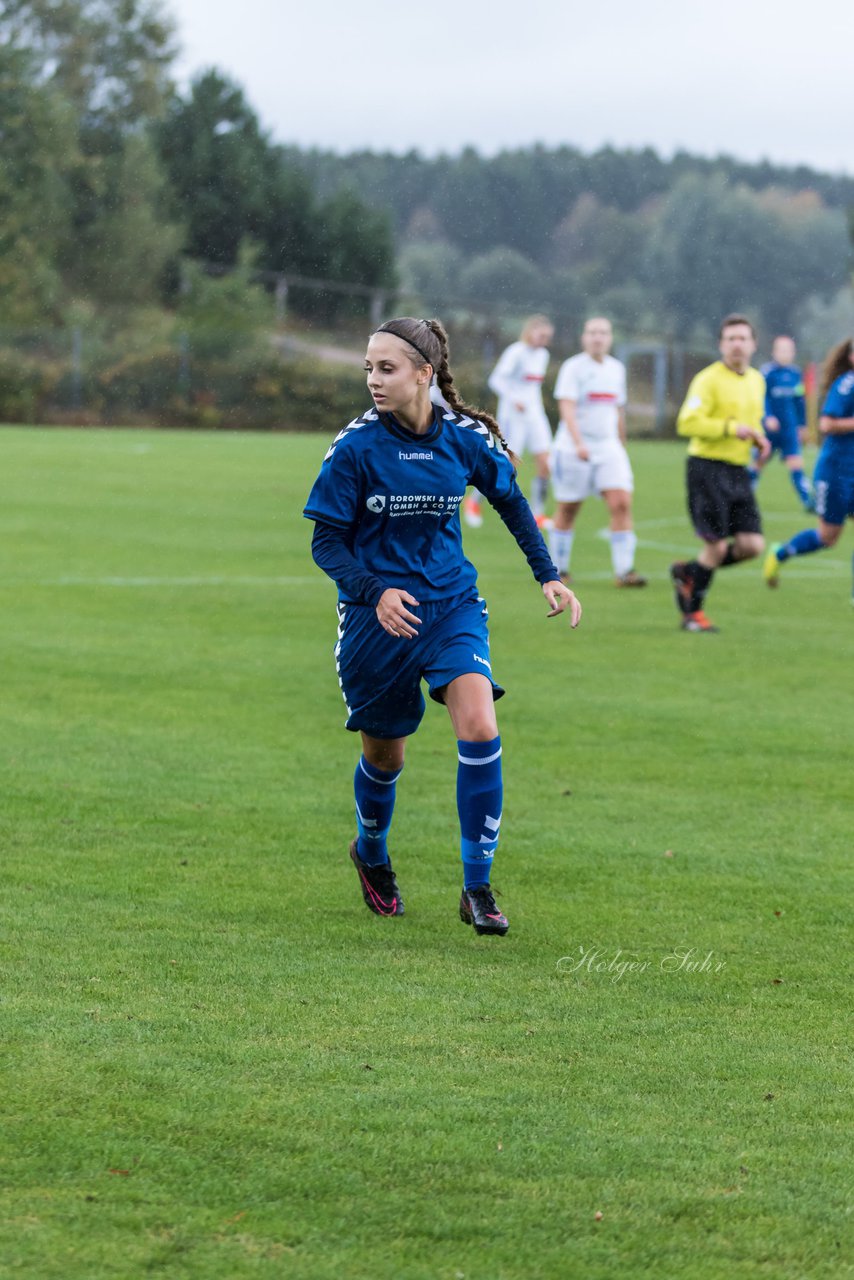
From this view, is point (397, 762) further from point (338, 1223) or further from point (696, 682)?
point (696, 682)

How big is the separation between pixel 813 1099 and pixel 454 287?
10954 centimetres

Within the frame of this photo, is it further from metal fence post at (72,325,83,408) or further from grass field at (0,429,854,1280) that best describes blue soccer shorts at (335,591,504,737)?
metal fence post at (72,325,83,408)

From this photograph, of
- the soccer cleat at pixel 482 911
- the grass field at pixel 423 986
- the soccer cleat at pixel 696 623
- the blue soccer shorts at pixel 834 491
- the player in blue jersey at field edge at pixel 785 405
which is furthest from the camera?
the player in blue jersey at field edge at pixel 785 405

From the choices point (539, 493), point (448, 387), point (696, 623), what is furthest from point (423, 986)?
point (539, 493)

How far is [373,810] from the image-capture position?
6.06 meters

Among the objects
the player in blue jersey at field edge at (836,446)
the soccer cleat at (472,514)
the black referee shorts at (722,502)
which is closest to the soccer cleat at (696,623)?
the black referee shorts at (722,502)

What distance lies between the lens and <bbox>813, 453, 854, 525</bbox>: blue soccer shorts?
1334 cm

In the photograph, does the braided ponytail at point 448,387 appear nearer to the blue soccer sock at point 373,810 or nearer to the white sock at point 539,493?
the blue soccer sock at point 373,810

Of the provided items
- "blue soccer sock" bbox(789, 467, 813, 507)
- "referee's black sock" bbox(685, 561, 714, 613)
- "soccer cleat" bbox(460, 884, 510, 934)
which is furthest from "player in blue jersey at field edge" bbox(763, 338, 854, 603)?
"blue soccer sock" bbox(789, 467, 813, 507)

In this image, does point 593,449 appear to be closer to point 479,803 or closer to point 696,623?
point 696,623

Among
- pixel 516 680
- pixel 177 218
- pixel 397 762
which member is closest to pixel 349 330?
pixel 177 218

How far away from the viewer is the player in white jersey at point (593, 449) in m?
15.5

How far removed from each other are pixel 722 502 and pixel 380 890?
7.78 metres

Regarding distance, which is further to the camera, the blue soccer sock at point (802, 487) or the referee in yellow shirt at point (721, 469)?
the blue soccer sock at point (802, 487)
